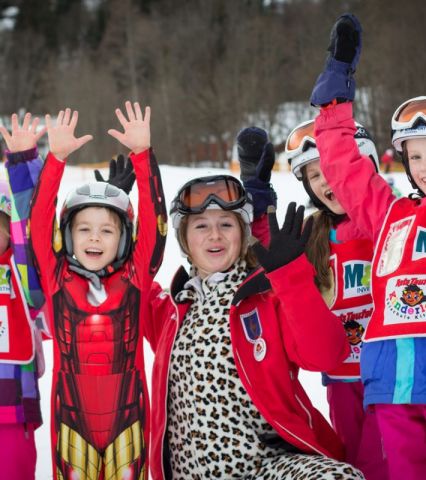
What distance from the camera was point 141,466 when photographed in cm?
283

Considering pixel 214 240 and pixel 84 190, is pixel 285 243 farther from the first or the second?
pixel 84 190

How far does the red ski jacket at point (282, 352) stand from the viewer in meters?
2.53

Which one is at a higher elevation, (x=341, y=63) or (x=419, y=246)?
(x=341, y=63)

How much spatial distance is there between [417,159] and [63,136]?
57.9 inches

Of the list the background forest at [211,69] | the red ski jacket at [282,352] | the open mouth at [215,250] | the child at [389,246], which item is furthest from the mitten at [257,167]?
the background forest at [211,69]

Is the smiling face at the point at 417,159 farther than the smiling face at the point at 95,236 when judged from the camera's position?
No

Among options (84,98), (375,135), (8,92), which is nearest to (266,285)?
(375,135)

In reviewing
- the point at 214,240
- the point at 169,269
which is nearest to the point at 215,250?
the point at 214,240

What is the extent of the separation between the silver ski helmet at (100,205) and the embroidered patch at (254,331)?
61 cm

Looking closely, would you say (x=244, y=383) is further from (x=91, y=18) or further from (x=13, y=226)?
(x=91, y=18)

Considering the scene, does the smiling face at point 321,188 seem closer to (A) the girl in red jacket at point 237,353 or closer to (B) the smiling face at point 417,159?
(A) the girl in red jacket at point 237,353

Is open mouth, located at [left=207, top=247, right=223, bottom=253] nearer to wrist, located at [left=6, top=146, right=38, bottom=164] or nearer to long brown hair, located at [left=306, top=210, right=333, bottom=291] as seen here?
long brown hair, located at [left=306, top=210, right=333, bottom=291]

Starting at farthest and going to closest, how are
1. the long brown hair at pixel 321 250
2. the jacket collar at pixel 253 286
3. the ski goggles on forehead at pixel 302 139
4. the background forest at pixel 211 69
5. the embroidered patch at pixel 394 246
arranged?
the background forest at pixel 211 69 < the ski goggles on forehead at pixel 302 139 < the long brown hair at pixel 321 250 < the jacket collar at pixel 253 286 < the embroidered patch at pixel 394 246

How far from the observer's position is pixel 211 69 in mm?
36812
